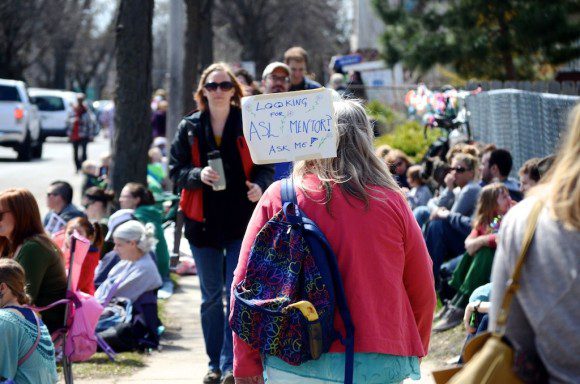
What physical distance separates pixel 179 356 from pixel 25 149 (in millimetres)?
22629

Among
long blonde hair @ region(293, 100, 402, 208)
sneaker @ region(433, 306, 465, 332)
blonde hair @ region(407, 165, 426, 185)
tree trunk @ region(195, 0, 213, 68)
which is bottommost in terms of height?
sneaker @ region(433, 306, 465, 332)

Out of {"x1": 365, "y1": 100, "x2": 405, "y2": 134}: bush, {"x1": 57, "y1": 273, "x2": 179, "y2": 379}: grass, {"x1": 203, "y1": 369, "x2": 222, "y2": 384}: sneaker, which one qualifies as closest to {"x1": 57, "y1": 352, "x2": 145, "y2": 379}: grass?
{"x1": 57, "y1": 273, "x2": 179, "y2": 379}: grass

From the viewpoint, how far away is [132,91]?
11242mm

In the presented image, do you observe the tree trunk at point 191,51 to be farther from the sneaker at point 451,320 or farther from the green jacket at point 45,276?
the green jacket at point 45,276

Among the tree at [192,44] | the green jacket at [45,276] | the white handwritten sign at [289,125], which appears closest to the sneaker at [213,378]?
the green jacket at [45,276]

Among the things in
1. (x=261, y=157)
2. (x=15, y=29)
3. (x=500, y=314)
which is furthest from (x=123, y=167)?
(x=15, y=29)

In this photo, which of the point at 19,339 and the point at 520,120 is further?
the point at 520,120

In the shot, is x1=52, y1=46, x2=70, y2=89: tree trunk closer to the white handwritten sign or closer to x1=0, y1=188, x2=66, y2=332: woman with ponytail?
x1=0, y1=188, x2=66, y2=332: woman with ponytail

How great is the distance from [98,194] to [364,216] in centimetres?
712

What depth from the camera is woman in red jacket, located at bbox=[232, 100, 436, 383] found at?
3881 millimetres

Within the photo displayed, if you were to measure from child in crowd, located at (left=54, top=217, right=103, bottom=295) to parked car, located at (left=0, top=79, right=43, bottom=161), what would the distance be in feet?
69.3

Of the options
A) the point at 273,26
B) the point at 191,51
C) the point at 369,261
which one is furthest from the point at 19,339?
the point at 273,26

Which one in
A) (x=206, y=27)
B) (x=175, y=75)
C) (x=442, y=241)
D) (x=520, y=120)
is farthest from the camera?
(x=206, y=27)

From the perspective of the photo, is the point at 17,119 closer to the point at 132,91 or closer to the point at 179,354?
the point at 132,91
